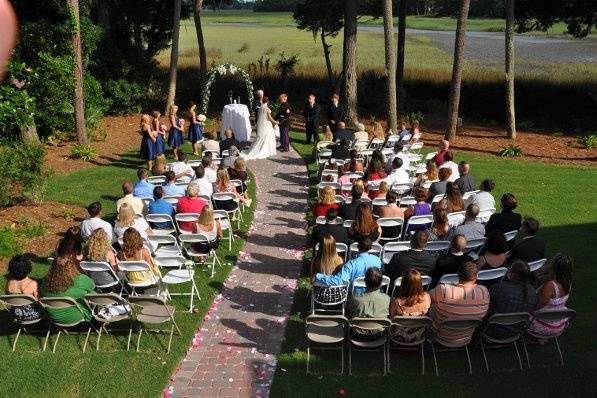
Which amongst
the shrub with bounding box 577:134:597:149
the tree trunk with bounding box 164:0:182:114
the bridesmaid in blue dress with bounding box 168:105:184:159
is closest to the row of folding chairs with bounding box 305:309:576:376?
the bridesmaid in blue dress with bounding box 168:105:184:159

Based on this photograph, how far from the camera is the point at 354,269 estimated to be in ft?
27.1

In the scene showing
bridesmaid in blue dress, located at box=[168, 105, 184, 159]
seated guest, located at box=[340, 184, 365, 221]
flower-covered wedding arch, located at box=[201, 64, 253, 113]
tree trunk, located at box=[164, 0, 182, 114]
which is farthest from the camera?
tree trunk, located at box=[164, 0, 182, 114]

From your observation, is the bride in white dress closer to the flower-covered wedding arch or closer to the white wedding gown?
the white wedding gown

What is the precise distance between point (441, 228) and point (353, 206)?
167cm

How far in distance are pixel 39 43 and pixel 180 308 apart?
15.4 metres

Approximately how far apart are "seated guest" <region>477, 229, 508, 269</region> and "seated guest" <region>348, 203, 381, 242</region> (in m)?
1.89

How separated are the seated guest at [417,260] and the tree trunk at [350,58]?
14759 mm

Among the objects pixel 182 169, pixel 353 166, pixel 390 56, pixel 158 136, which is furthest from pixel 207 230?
pixel 390 56

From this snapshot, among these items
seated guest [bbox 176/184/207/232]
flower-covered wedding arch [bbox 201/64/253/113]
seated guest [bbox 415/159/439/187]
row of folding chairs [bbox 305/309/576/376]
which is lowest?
row of folding chairs [bbox 305/309/576/376]

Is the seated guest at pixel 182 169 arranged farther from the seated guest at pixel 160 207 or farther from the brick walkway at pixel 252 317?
the seated guest at pixel 160 207

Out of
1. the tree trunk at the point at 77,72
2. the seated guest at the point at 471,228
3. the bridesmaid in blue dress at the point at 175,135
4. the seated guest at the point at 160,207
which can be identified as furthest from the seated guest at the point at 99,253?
the tree trunk at the point at 77,72

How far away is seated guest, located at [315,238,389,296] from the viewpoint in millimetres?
8133

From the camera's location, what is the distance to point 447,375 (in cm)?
734

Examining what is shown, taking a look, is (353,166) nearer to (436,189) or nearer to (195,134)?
(436,189)
